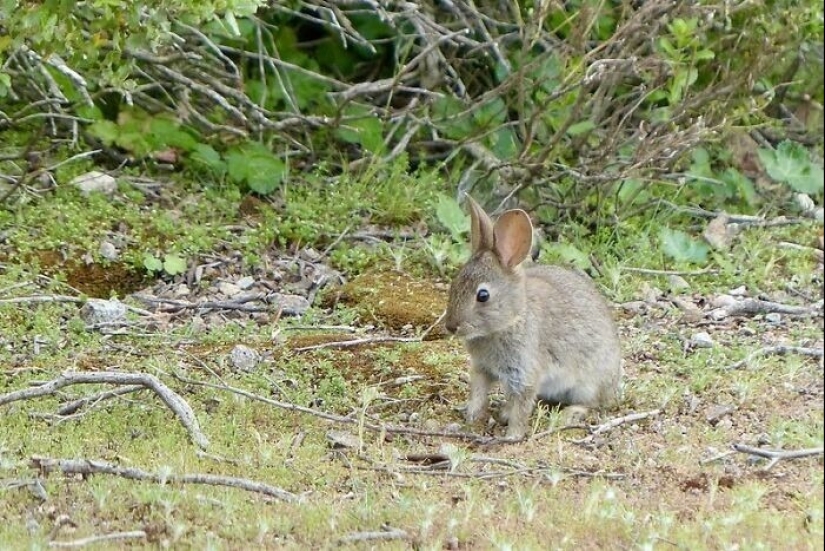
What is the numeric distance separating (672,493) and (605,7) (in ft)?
16.2

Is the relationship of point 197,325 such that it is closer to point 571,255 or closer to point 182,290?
point 182,290

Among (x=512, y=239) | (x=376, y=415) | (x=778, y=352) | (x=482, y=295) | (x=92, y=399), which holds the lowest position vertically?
(x=92, y=399)

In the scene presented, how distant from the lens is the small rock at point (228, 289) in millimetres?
7906

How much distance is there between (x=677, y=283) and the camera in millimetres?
8031

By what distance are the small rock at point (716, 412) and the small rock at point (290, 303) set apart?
2412 mm

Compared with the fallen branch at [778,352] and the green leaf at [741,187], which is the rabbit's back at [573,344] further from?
the green leaf at [741,187]

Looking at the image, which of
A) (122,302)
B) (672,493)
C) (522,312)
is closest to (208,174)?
(122,302)

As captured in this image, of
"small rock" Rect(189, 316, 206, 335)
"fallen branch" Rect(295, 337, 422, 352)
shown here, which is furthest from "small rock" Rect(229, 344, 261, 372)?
"small rock" Rect(189, 316, 206, 335)

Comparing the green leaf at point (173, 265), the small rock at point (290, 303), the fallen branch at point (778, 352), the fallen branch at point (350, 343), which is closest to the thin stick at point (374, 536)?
the fallen branch at point (350, 343)

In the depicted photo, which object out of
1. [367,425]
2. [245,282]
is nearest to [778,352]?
[367,425]

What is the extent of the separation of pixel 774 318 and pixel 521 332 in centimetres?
179

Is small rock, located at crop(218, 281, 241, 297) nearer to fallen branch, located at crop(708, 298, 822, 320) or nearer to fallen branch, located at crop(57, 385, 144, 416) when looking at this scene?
fallen branch, located at crop(57, 385, 144, 416)

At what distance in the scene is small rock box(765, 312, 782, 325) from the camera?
24.4 feet

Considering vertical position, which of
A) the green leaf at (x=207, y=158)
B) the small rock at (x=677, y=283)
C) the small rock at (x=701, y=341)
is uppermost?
the small rock at (x=701, y=341)
